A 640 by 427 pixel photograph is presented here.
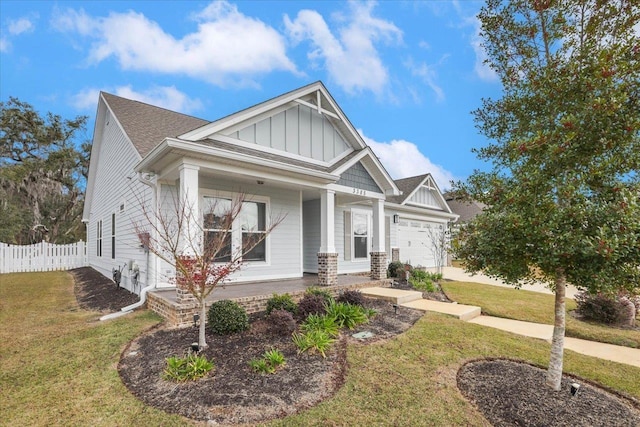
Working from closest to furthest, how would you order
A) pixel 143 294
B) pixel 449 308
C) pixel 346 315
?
pixel 346 315, pixel 143 294, pixel 449 308

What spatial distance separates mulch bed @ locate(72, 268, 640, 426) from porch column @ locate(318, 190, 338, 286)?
3.45 meters

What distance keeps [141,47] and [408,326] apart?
699 inches

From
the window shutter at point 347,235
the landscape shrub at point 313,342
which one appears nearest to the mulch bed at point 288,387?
the landscape shrub at point 313,342

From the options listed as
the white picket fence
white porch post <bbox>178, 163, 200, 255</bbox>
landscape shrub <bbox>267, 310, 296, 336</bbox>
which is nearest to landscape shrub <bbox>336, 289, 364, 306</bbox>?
landscape shrub <bbox>267, 310, 296, 336</bbox>

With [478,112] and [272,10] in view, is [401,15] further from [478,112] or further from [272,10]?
[478,112]

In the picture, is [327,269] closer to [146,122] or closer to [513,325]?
[513,325]

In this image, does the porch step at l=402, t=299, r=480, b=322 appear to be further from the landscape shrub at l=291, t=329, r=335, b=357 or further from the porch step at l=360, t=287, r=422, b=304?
the landscape shrub at l=291, t=329, r=335, b=357

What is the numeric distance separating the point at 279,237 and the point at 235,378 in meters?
6.21

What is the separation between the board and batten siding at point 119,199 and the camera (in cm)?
920

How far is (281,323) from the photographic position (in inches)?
223

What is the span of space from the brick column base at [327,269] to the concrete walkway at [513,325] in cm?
108

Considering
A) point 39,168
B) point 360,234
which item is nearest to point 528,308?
point 360,234

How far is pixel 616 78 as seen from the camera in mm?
3775

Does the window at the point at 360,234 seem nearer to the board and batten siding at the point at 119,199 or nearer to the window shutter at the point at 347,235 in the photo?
the window shutter at the point at 347,235
